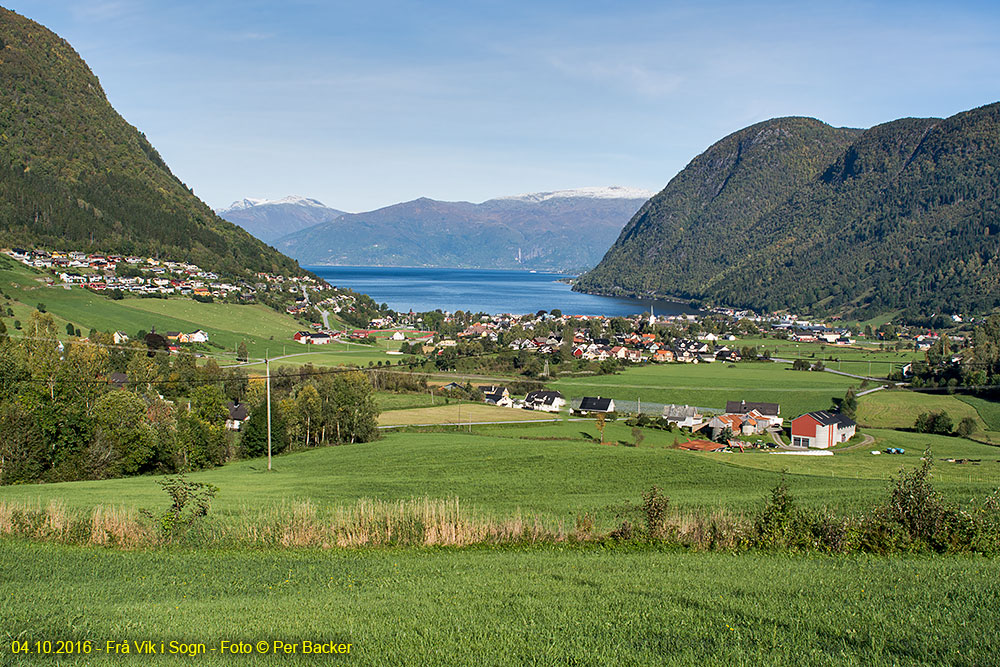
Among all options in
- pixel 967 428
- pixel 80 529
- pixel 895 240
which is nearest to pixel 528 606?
pixel 80 529

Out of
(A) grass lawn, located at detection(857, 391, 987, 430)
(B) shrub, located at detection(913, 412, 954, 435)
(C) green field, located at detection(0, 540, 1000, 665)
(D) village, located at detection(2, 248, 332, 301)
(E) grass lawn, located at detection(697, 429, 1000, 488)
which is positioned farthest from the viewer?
(D) village, located at detection(2, 248, 332, 301)

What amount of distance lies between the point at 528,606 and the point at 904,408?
157ft

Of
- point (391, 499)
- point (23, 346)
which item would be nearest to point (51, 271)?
point (23, 346)

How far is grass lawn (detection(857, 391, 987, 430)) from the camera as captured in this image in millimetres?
42969

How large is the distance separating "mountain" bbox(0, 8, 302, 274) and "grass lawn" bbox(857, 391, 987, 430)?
83.7 metres

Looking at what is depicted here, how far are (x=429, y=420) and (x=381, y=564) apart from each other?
Result: 31057 millimetres

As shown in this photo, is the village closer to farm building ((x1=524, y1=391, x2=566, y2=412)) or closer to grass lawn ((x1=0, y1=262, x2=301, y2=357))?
grass lawn ((x1=0, y1=262, x2=301, y2=357))

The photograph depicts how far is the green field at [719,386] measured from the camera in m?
50.4

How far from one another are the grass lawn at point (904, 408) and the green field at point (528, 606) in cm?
3964

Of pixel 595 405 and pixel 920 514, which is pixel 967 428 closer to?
pixel 595 405

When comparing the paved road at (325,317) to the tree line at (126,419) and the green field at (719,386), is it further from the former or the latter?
the tree line at (126,419)

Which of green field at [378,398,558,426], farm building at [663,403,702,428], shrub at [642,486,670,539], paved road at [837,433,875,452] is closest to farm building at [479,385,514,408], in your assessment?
green field at [378,398,558,426]

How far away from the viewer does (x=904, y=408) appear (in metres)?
45.9

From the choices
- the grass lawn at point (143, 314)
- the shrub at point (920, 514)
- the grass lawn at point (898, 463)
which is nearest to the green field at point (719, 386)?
the grass lawn at point (898, 463)
